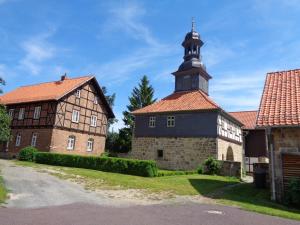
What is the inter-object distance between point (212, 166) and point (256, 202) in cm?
1230

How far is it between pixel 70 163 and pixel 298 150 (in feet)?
59.8

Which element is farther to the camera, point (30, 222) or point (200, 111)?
point (200, 111)

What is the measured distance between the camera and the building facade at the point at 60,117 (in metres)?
30.4

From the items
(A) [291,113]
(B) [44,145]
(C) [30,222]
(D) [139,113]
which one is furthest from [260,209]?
(B) [44,145]

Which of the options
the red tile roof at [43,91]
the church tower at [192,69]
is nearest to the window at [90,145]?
the red tile roof at [43,91]

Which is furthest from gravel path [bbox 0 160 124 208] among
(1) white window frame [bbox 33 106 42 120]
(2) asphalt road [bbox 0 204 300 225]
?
(1) white window frame [bbox 33 106 42 120]

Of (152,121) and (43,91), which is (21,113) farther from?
(152,121)

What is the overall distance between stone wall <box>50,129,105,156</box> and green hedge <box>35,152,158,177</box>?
297 cm

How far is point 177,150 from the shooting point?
28.3 meters

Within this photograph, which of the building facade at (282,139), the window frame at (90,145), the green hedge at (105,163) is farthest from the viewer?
the window frame at (90,145)

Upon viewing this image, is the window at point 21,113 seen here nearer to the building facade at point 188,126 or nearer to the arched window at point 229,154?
the building facade at point 188,126

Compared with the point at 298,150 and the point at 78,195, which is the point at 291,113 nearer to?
the point at 298,150

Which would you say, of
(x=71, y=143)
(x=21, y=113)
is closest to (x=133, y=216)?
(x=71, y=143)

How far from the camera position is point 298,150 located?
504 inches
